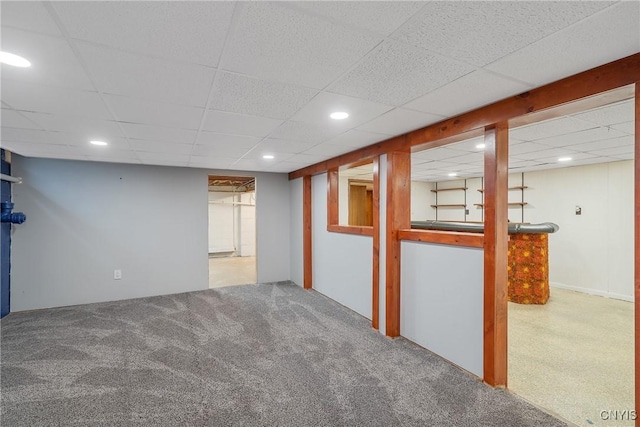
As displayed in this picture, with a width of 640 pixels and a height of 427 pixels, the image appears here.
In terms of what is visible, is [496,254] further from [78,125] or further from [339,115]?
[78,125]

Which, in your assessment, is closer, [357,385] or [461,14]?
[461,14]

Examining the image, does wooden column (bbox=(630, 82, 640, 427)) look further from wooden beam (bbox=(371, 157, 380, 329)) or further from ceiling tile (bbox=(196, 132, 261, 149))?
ceiling tile (bbox=(196, 132, 261, 149))

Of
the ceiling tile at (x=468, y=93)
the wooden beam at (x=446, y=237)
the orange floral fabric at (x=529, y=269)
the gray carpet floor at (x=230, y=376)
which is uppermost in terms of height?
the ceiling tile at (x=468, y=93)

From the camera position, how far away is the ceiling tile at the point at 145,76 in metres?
1.40

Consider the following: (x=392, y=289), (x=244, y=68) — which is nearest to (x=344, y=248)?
(x=392, y=289)

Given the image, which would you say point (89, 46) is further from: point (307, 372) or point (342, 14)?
point (307, 372)

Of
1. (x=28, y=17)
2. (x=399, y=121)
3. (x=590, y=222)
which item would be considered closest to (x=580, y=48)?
(x=399, y=121)

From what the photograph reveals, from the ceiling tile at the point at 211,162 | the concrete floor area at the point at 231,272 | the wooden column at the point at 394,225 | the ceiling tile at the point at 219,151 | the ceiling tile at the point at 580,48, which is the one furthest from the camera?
the concrete floor area at the point at 231,272

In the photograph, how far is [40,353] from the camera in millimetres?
2652

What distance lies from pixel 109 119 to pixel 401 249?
9.21ft

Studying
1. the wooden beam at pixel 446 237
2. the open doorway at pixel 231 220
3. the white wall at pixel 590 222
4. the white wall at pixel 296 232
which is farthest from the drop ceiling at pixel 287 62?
the open doorway at pixel 231 220

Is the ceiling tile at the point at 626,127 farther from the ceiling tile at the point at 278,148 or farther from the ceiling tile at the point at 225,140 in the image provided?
the ceiling tile at the point at 225,140

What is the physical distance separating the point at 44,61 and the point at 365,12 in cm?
154

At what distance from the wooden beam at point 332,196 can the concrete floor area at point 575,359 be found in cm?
252
